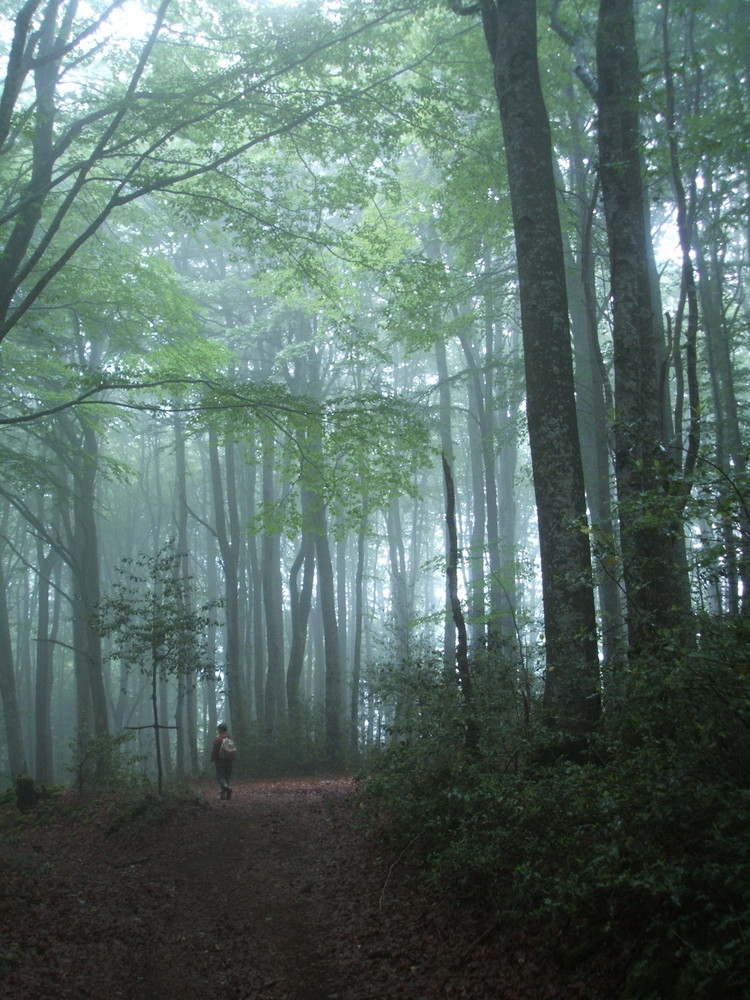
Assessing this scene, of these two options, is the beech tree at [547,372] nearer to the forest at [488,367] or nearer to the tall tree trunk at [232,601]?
the forest at [488,367]

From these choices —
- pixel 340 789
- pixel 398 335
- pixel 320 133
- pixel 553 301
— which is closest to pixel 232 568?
pixel 340 789

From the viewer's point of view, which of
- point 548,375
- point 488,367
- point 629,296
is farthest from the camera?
point 488,367

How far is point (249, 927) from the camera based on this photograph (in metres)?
6.22

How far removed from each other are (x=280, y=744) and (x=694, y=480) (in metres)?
15.7

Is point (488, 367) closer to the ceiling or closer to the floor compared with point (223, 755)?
closer to the ceiling

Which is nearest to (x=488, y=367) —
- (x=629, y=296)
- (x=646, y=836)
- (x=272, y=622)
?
(x=629, y=296)

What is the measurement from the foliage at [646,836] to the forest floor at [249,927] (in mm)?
256

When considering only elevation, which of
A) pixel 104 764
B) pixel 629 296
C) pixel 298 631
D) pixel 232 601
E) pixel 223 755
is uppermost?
pixel 629 296

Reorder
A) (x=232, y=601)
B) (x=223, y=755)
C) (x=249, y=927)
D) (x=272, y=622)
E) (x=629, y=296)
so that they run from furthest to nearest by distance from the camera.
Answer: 1. (x=272, y=622)
2. (x=232, y=601)
3. (x=223, y=755)
4. (x=629, y=296)
5. (x=249, y=927)

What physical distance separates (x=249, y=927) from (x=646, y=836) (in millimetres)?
3869

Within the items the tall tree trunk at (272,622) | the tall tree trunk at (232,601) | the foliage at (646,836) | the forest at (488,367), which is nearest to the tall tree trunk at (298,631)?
the forest at (488,367)

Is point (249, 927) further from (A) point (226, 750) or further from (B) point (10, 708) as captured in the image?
(B) point (10, 708)

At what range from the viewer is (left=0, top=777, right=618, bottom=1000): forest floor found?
15.0 feet

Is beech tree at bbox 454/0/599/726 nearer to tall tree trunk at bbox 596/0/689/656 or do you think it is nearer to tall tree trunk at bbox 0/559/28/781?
tall tree trunk at bbox 596/0/689/656
